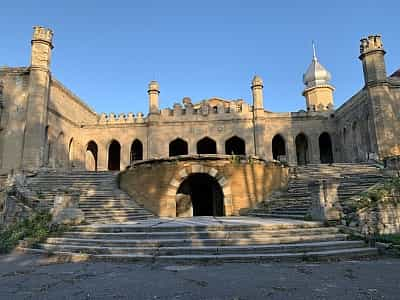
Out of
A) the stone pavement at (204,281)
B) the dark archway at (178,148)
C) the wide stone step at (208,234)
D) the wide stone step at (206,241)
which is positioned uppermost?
the dark archway at (178,148)

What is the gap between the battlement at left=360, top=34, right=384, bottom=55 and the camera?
1980 centimetres

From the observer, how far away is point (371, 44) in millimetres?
19922

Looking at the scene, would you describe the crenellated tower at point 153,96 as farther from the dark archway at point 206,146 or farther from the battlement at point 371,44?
the battlement at point 371,44

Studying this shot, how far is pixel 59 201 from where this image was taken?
950cm

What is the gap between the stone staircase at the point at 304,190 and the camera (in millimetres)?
11219

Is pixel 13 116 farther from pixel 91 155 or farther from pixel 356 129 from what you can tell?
pixel 356 129

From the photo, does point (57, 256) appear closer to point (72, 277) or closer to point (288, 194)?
point (72, 277)

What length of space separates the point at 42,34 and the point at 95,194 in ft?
49.7

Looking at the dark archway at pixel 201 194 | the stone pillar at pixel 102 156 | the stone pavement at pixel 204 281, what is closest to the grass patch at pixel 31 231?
the stone pavement at pixel 204 281

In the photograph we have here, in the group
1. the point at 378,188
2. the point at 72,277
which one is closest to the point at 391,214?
the point at 378,188

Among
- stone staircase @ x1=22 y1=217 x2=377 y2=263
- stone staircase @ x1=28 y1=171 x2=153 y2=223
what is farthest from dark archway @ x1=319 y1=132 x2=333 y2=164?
stone staircase @ x1=22 y1=217 x2=377 y2=263

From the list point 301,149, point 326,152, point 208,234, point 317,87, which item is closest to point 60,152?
point 208,234

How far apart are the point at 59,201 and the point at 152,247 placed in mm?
4593

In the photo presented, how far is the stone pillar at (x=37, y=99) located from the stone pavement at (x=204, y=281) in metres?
16.1
